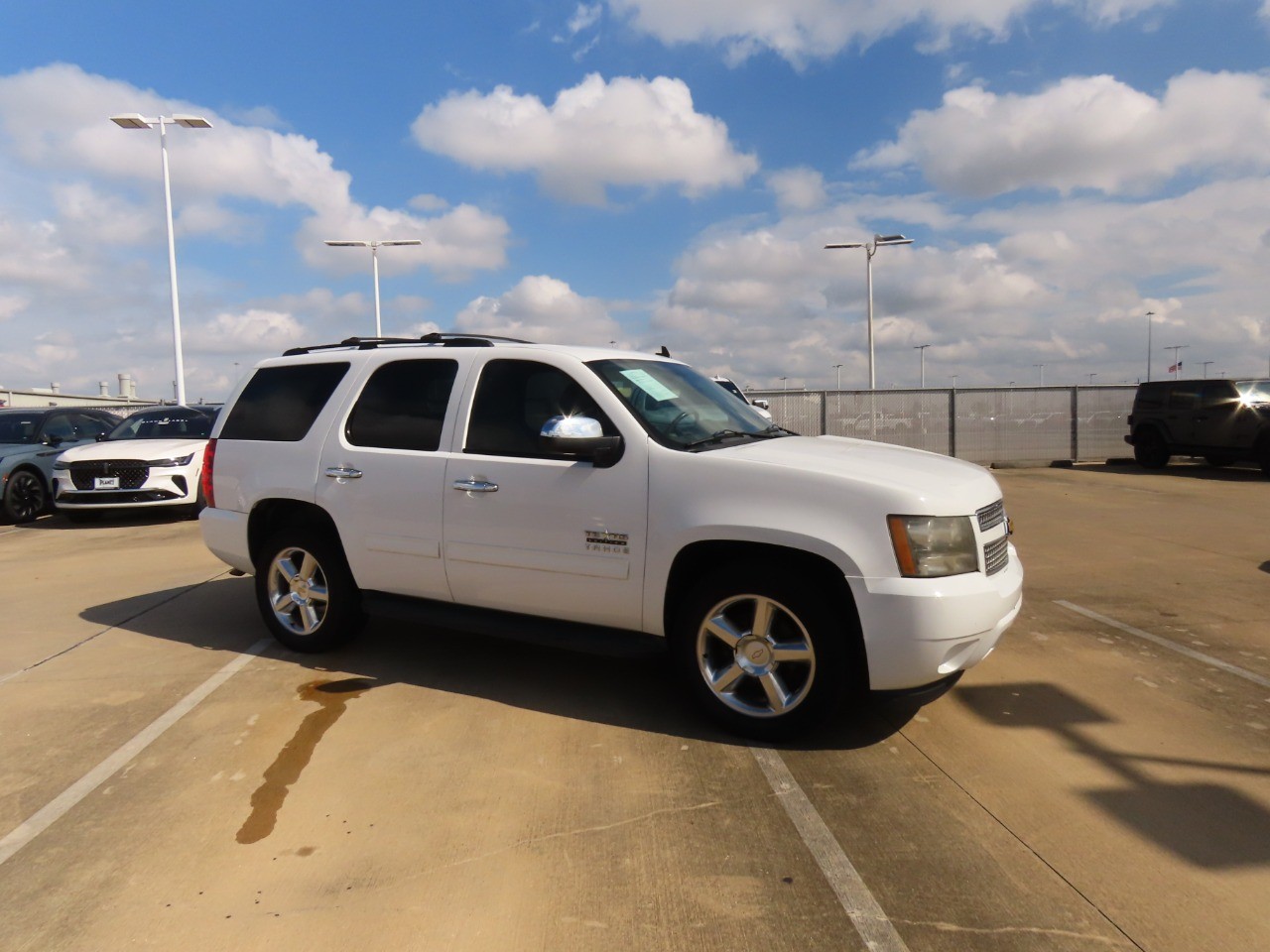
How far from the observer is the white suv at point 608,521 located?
3578 mm

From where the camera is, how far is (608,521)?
405cm

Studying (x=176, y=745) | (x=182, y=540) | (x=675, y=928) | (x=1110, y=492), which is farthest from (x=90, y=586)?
(x=1110, y=492)

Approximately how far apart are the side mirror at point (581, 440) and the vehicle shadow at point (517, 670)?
0.91 m

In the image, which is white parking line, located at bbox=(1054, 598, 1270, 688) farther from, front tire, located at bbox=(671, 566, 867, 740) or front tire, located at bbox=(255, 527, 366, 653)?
front tire, located at bbox=(255, 527, 366, 653)

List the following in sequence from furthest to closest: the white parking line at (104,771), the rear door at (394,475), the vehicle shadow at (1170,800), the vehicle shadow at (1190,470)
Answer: the vehicle shadow at (1190,470) < the rear door at (394,475) < the white parking line at (104,771) < the vehicle shadow at (1170,800)

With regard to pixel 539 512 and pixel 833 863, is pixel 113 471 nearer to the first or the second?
pixel 539 512

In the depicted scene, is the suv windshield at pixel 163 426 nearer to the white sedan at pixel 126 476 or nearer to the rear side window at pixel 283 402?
the white sedan at pixel 126 476

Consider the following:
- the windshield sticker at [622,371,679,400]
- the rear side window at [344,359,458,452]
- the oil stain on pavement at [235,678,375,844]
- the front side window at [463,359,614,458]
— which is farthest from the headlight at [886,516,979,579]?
the oil stain on pavement at [235,678,375,844]

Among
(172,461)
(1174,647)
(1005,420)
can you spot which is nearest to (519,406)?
(1174,647)

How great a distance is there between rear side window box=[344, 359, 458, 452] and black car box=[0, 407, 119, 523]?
9.86 metres

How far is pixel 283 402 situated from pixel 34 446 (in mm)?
9951

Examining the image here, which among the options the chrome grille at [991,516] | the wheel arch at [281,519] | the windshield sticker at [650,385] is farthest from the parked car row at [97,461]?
the chrome grille at [991,516]

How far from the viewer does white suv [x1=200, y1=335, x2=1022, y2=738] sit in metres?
3.58

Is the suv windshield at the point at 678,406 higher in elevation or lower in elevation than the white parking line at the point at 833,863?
higher
